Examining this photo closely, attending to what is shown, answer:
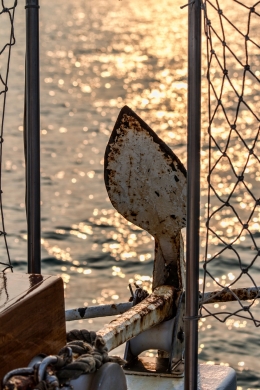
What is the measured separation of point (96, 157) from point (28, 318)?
530 inches

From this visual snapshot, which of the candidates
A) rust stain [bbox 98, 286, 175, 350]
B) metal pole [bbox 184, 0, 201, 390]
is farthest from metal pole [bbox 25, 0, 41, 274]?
metal pole [bbox 184, 0, 201, 390]

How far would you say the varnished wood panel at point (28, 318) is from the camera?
5.70 ft

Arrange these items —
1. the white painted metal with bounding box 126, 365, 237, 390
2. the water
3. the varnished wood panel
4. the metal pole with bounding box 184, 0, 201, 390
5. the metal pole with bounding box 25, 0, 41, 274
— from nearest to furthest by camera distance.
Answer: the varnished wood panel → the metal pole with bounding box 184, 0, 201, 390 → the metal pole with bounding box 25, 0, 41, 274 → the white painted metal with bounding box 126, 365, 237, 390 → the water

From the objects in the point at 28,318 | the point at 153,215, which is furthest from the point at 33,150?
the point at 28,318

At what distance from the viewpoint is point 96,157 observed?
50.0 ft

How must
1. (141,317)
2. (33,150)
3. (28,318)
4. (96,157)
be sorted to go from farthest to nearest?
(96,157)
(141,317)
(33,150)
(28,318)

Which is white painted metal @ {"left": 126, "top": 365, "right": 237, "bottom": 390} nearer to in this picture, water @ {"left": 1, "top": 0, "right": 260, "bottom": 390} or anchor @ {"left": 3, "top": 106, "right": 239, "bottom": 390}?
anchor @ {"left": 3, "top": 106, "right": 239, "bottom": 390}

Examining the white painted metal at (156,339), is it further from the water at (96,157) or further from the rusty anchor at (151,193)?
the water at (96,157)

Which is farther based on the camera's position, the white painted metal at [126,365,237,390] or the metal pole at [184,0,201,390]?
the white painted metal at [126,365,237,390]

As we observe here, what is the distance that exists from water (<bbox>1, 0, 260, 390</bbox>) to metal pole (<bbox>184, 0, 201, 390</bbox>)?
4721 millimetres

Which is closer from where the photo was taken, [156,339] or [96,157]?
[156,339]

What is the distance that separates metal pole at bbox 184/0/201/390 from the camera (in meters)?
2.13

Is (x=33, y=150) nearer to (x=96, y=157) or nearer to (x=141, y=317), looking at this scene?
(x=141, y=317)

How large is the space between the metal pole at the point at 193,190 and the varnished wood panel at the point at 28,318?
421 millimetres
